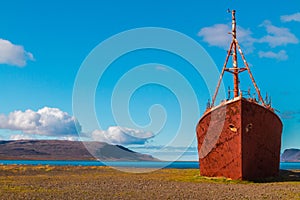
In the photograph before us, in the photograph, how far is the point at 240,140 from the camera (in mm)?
25844

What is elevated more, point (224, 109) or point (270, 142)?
point (224, 109)

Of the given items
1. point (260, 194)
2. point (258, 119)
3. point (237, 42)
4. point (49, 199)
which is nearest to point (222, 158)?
point (258, 119)

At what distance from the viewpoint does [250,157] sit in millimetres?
26406

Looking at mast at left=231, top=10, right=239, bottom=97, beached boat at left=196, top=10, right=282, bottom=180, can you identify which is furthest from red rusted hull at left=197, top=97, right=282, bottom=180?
mast at left=231, top=10, right=239, bottom=97

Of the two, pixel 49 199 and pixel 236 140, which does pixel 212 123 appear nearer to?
pixel 236 140

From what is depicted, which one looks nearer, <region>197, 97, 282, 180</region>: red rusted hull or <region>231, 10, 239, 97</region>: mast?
<region>197, 97, 282, 180</region>: red rusted hull

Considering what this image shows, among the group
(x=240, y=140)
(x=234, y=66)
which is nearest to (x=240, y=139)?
(x=240, y=140)

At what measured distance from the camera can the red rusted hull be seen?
2614 centimetres

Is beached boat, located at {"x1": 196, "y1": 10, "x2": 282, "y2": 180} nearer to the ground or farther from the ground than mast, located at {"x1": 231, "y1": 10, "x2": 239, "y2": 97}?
nearer to the ground

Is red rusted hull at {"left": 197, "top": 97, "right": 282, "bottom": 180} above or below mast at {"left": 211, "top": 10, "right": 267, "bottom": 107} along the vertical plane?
below

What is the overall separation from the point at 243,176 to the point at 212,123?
4615mm

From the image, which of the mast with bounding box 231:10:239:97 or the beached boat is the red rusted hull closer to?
the beached boat

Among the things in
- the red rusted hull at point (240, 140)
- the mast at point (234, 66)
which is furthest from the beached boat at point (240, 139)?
the mast at point (234, 66)

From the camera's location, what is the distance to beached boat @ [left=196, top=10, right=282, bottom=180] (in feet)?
85.8
